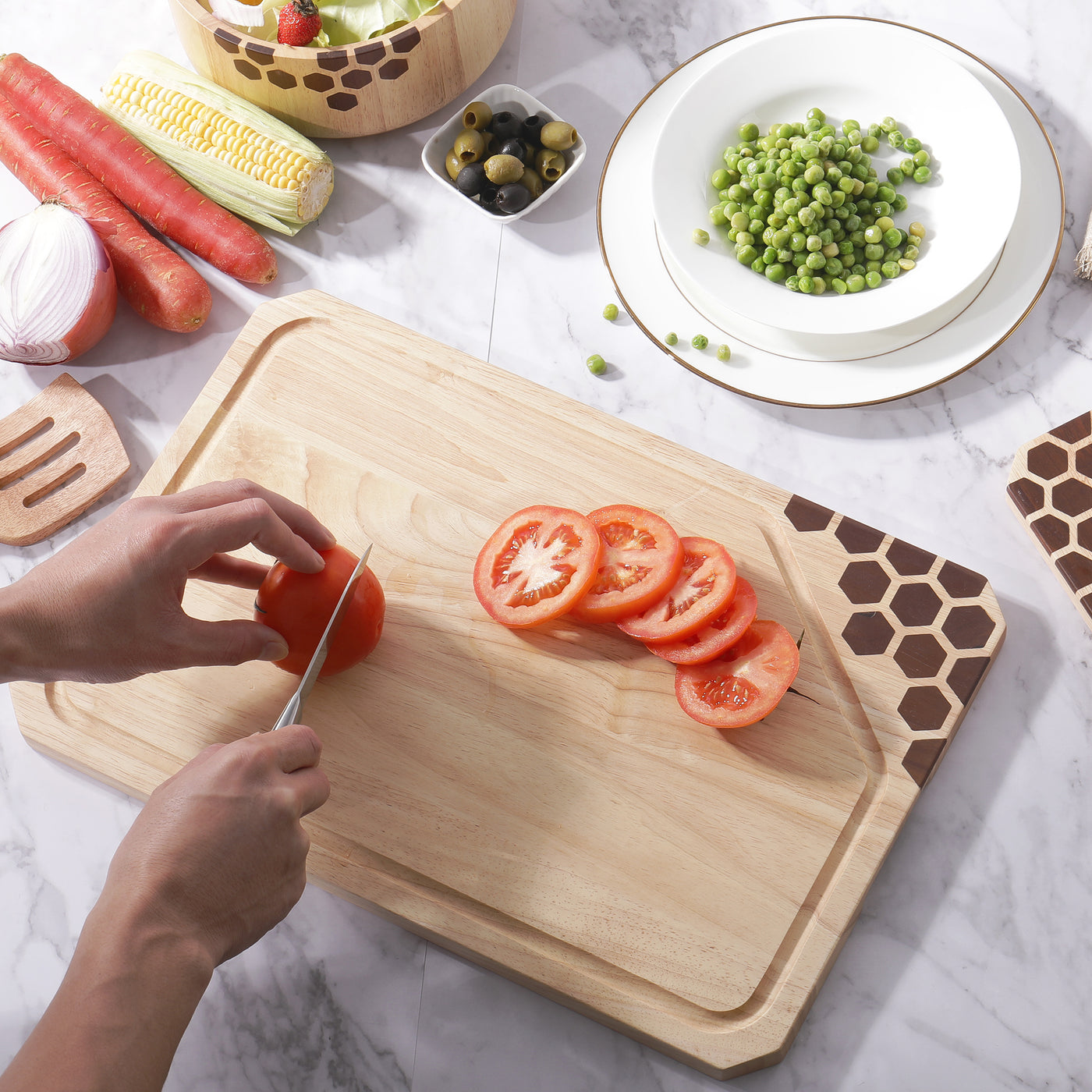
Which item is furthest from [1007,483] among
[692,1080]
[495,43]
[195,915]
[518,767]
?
[195,915]

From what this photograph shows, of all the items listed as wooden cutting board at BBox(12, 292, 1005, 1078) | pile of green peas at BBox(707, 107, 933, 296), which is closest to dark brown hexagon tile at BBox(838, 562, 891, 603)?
wooden cutting board at BBox(12, 292, 1005, 1078)

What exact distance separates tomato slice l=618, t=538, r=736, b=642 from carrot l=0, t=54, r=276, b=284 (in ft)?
4.44

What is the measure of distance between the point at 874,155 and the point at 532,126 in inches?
33.9

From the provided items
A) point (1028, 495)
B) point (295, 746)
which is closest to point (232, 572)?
point (295, 746)

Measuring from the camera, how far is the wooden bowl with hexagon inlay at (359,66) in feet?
7.18

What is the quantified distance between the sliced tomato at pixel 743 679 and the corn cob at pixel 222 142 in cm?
154

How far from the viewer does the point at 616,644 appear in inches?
78.8

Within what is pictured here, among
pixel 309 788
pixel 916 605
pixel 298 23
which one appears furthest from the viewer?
pixel 298 23

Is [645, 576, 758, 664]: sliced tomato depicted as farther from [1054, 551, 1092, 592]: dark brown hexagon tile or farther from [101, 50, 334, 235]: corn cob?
[101, 50, 334, 235]: corn cob

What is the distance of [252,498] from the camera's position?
1809 mm

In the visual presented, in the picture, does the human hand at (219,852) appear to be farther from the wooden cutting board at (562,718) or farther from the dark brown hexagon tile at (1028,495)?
the dark brown hexagon tile at (1028,495)

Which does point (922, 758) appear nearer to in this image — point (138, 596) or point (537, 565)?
point (537, 565)

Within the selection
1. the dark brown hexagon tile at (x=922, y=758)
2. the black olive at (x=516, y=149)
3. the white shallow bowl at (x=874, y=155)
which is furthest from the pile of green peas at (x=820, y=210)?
the dark brown hexagon tile at (x=922, y=758)

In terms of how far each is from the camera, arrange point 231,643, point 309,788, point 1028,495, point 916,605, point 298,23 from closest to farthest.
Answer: point 309,788, point 231,643, point 916,605, point 1028,495, point 298,23
